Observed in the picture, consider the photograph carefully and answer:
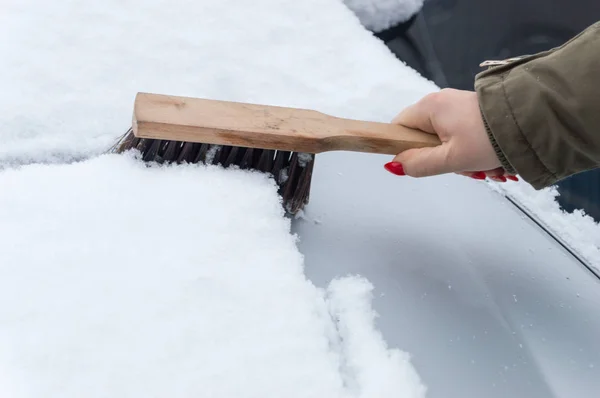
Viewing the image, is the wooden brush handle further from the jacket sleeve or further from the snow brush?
the jacket sleeve

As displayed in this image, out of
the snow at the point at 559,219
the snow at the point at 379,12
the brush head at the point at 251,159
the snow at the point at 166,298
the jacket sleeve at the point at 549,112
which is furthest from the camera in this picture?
the snow at the point at 379,12

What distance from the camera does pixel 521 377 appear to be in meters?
0.75

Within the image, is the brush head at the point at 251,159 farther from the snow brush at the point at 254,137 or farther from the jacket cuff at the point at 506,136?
the jacket cuff at the point at 506,136

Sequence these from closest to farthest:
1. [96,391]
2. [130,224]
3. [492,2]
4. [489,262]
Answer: [96,391] < [130,224] < [489,262] < [492,2]

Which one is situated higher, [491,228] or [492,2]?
[492,2]

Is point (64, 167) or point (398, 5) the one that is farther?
point (398, 5)

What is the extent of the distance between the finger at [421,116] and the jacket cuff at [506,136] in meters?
0.07

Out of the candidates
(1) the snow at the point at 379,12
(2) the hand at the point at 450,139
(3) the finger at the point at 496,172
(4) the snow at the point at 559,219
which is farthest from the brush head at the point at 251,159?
(1) the snow at the point at 379,12

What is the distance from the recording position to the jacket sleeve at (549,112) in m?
0.71

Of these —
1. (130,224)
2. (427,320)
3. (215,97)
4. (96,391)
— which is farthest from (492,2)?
(96,391)

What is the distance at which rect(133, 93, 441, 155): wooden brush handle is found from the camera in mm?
762

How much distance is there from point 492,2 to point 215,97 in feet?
1.91

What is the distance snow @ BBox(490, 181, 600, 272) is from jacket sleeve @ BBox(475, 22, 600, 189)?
28 cm

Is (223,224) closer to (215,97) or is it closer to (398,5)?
(215,97)
